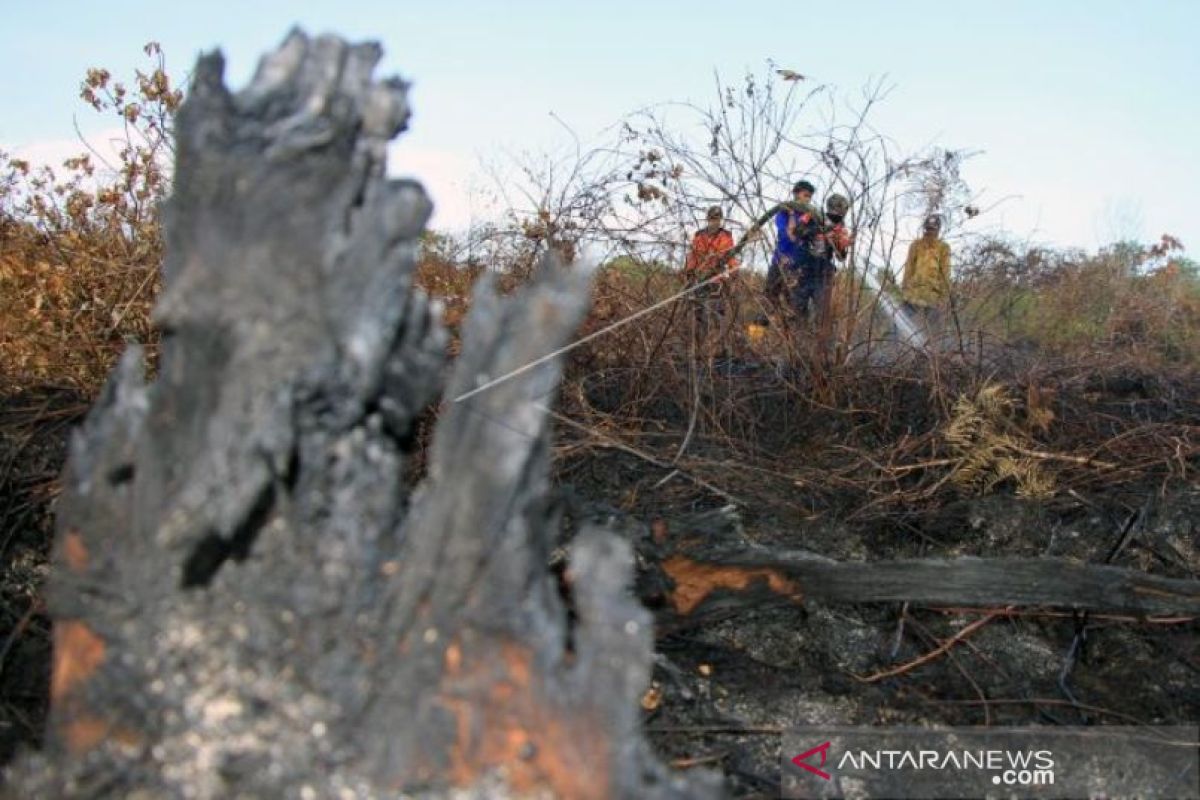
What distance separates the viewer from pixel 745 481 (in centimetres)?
431

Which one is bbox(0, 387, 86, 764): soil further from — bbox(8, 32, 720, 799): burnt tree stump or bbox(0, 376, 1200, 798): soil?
bbox(8, 32, 720, 799): burnt tree stump

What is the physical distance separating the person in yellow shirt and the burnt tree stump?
12.4 feet

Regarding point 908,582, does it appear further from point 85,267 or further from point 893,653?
point 85,267

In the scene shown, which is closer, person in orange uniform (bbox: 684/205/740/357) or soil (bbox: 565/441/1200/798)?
soil (bbox: 565/441/1200/798)

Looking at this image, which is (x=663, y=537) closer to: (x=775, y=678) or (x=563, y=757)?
(x=775, y=678)

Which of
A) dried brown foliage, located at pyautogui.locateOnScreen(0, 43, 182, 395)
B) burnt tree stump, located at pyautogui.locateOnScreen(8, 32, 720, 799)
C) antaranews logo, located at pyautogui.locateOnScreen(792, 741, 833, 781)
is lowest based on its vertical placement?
antaranews logo, located at pyautogui.locateOnScreen(792, 741, 833, 781)

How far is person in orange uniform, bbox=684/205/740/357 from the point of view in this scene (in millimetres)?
4988

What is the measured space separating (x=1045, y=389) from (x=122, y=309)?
3966mm

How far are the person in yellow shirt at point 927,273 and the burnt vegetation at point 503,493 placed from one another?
0.12 metres

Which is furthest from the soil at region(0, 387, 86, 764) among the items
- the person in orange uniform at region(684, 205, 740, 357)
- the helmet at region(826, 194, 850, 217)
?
the helmet at region(826, 194, 850, 217)

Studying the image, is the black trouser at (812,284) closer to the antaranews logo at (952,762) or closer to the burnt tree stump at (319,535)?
the antaranews logo at (952,762)

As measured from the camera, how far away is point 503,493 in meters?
1.60

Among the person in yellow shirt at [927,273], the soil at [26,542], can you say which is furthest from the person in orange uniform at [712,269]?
the soil at [26,542]

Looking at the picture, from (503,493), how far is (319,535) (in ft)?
0.90
